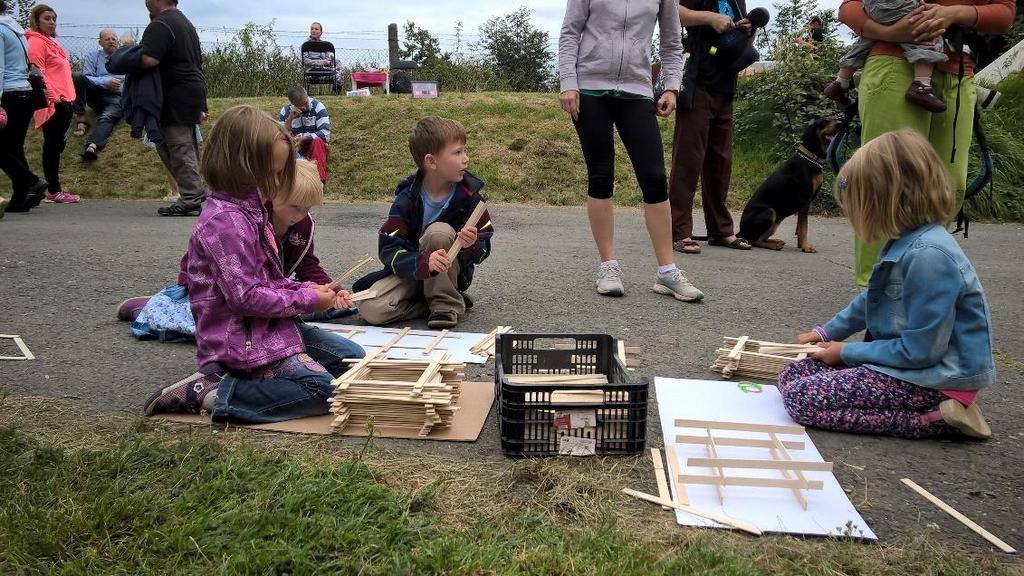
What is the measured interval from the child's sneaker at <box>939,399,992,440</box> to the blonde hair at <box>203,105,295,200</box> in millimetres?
2715

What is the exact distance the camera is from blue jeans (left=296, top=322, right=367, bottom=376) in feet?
11.3

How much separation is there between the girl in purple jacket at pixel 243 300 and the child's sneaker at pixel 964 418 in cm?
233

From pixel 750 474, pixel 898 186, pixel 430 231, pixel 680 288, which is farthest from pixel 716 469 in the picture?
pixel 680 288

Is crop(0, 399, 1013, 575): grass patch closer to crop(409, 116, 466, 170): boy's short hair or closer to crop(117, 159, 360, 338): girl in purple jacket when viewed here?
crop(117, 159, 360, 338): girl in purple jacket

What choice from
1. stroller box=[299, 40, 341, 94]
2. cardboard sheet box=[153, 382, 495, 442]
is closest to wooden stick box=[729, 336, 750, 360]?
cardboard sheet box=[153, 382, 495, 442]

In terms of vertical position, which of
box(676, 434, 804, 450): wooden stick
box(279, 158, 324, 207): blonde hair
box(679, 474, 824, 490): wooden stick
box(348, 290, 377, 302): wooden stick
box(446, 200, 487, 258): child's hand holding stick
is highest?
box(279, 158, 324, 207): blonde hair

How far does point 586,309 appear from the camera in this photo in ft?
16.1

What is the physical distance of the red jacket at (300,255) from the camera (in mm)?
3926

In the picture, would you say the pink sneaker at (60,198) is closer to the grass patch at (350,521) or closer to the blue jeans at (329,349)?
the blue jeans at (329,349)

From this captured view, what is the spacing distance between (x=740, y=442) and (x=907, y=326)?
823mm

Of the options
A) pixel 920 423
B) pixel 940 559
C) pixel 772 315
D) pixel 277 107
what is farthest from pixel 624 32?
pixel 277 107

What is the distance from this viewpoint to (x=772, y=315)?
4871 millimetres

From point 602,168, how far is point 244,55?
15.1m

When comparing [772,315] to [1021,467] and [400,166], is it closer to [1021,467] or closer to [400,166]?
[1021,467]
